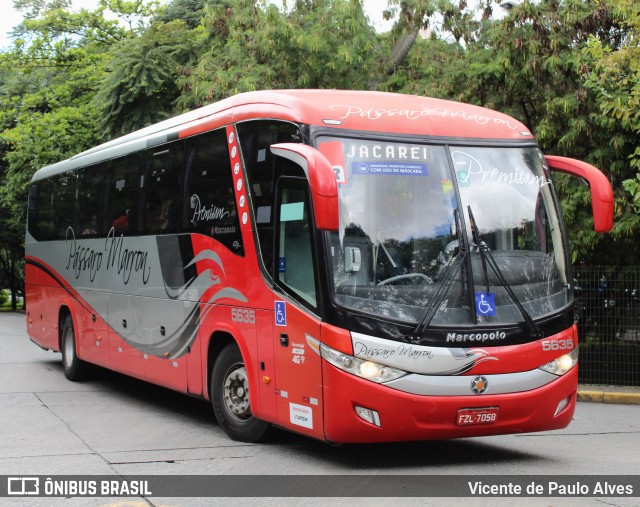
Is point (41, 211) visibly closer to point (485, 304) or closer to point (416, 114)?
point (416, 114)

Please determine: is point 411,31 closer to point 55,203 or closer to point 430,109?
point 55,203

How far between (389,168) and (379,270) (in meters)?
0.92

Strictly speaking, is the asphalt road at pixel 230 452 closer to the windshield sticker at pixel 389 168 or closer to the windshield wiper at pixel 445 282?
the windshield wiper at pixel 445 282

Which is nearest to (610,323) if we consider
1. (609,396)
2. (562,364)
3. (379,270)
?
(609,396)

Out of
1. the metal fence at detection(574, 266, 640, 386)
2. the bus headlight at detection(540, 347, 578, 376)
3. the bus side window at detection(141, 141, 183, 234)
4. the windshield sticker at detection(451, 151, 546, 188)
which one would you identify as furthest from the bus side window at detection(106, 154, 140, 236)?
the metal fence at detection(574, 266, 640, 386)

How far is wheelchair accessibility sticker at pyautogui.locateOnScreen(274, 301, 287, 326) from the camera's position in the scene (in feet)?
26.8

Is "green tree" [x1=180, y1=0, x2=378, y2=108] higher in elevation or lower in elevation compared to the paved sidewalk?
higher

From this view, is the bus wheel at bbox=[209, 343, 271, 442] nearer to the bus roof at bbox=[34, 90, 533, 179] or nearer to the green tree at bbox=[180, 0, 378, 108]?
the bus roof at bbox=[34, 90, 533, 179]

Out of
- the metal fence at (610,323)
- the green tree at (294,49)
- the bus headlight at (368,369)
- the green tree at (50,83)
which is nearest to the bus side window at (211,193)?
the bus headlight at (368,369)

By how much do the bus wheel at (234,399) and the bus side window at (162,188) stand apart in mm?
2035

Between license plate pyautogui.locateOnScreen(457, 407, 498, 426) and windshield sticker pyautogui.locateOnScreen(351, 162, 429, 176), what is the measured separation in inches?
80.8

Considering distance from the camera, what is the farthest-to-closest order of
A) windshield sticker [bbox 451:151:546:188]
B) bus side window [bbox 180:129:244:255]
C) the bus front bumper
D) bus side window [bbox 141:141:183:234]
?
bus side window [bbox 141:141:183:234]
bus side window [bbox 180:129:244:255]
windshield sticker [bbox 451:151:546:188]
the bus front bumper

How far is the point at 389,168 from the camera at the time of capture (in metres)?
7.90

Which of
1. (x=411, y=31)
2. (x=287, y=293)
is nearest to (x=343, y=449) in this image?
(x=287, y=293)
